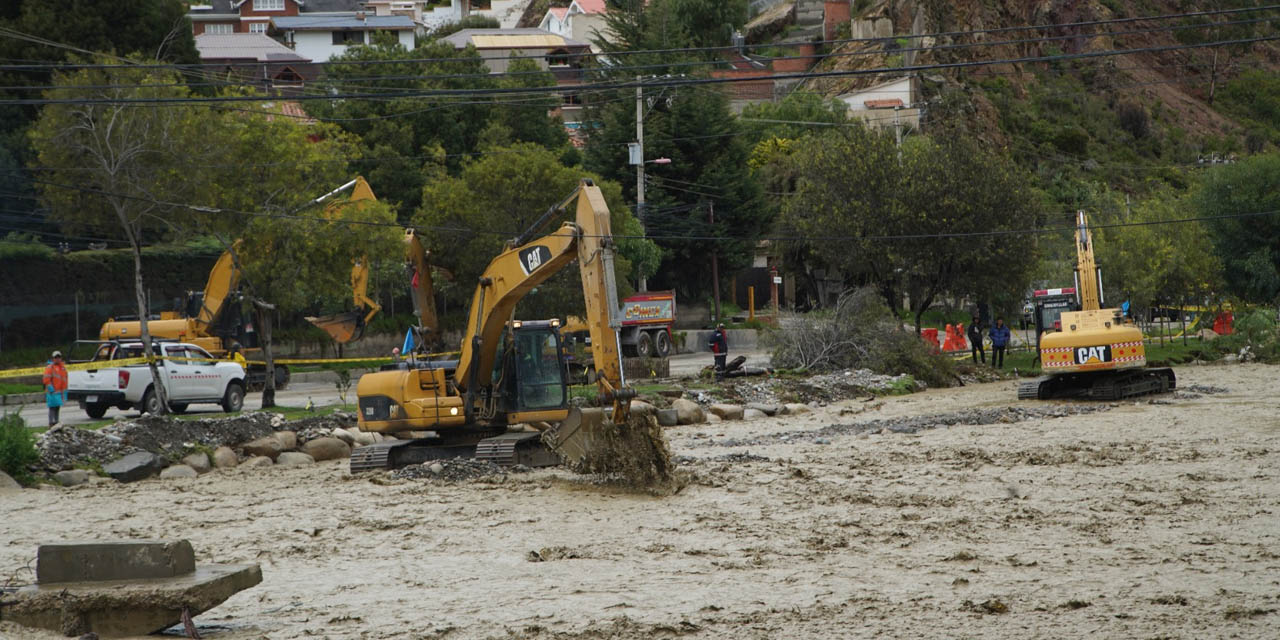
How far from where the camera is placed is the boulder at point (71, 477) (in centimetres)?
2064

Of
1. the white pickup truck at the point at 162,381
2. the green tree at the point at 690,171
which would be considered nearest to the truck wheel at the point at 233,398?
the white pickup truck at the point at 162,381

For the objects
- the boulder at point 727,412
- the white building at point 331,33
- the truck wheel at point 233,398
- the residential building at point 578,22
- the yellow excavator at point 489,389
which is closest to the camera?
the yellow excavator at point 489,389

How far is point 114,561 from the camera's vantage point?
10547 mm

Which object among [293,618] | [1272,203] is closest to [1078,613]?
[293,618]

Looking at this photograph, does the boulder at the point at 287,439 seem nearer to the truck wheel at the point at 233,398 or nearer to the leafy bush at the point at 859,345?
the truck wheel at the point at 233,398

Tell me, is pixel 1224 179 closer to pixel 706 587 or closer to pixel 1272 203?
pixel 1272 203

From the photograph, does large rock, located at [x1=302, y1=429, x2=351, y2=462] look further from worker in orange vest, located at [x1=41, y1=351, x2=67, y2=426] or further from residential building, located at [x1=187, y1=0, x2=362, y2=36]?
residential building, located at [x1=187, y1=0, x2=362, y2=36]

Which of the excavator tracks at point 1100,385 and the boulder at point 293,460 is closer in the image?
the boulder at point 293,460

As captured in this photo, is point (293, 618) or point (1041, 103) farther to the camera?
point (1041, 103)

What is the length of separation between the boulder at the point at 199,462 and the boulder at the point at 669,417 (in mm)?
9964

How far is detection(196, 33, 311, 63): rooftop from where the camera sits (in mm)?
91375

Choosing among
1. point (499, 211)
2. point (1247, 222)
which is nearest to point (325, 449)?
point (499, 211)

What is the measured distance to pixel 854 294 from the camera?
39.6 meters

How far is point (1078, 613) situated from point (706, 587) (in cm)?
333
